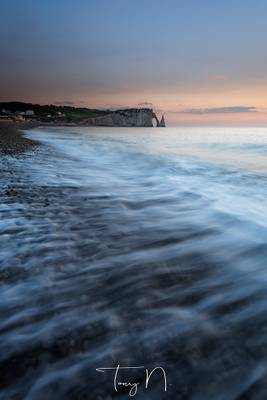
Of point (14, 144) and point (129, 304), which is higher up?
point (14, 144)

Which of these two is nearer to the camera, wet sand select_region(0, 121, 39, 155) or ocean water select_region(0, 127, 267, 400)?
ocean water select_region(0, 127, 267, 400)

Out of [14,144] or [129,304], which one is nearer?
[129,304]

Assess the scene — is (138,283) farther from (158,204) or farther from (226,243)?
(158,204)

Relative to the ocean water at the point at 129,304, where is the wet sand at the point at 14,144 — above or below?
above
